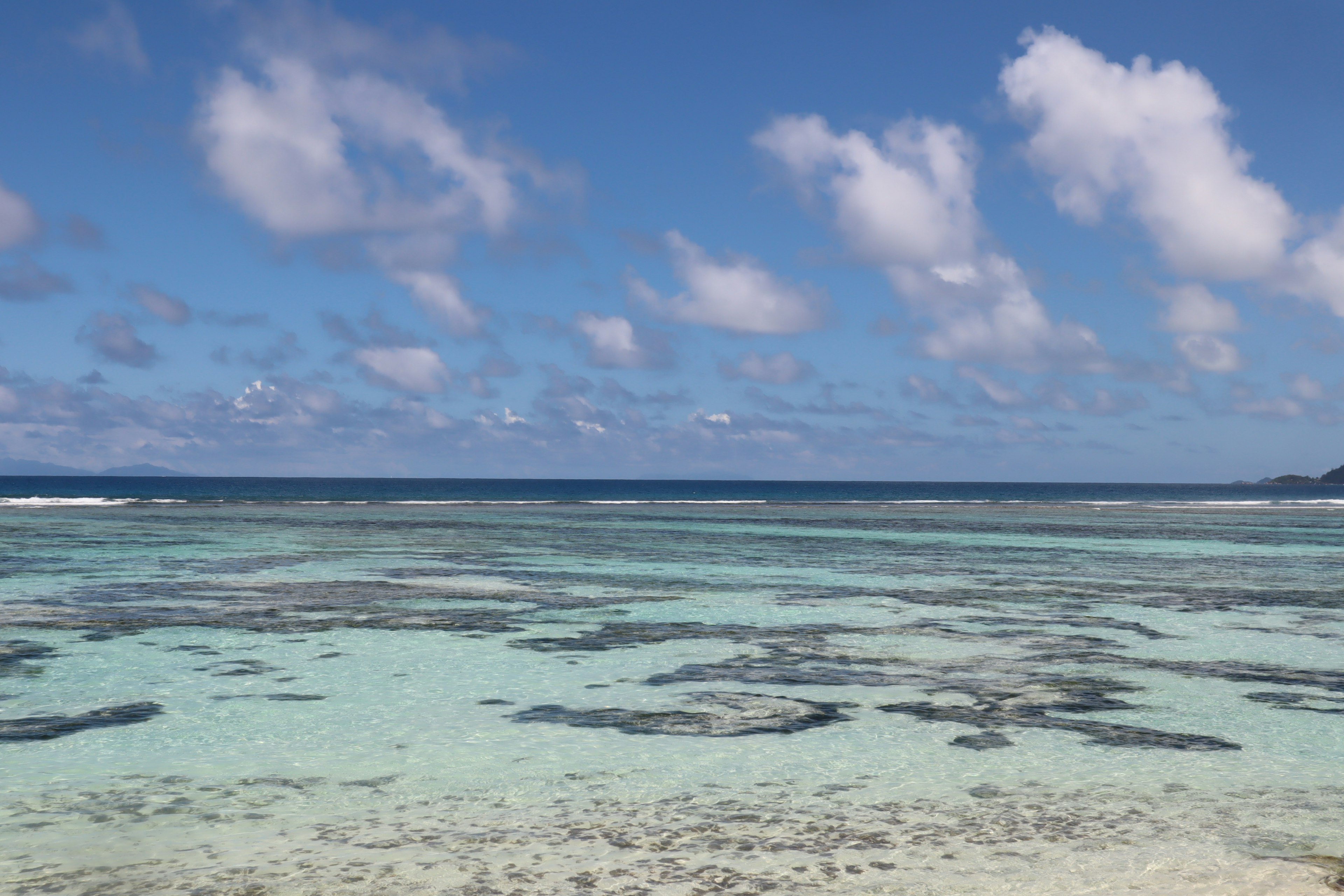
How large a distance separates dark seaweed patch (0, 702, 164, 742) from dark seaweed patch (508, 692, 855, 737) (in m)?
3.27

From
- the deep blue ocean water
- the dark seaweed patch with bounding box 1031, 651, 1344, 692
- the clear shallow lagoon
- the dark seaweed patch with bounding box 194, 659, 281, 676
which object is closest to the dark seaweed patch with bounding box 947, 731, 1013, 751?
the clear shallow lagoon

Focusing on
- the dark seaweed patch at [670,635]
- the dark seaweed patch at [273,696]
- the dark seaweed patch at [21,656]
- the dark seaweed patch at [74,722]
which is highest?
the dark seaweed patch at [21,656]

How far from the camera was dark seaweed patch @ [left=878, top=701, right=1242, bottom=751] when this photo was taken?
8250 mm

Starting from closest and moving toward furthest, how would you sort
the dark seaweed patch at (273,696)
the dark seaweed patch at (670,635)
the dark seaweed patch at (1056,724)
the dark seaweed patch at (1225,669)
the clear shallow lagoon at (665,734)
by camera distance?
the clear shallow lagoon at (665,734) < the dark seaweed patch at (1056,724) < the dark seaweed patch at (273,696) < the dark seaweed patch at (1225,669) < the dark seaweed patch at (670,635)

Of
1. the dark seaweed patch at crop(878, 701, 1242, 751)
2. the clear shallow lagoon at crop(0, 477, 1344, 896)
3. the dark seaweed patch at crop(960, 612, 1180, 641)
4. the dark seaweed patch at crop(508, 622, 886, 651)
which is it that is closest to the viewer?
the clear shallow lagoon at crop(0, 477, 1344, 896)

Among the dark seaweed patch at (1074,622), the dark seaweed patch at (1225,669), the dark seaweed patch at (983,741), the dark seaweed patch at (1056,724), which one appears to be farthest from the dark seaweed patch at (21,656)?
the dark seaweed patch at (1074,622)

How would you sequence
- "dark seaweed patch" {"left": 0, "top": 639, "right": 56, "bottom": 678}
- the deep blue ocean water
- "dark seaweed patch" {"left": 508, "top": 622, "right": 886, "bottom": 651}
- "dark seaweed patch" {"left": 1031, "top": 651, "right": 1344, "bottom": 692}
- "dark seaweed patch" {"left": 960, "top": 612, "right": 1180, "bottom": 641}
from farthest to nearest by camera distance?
1. the deep blue ocean water
2. "dark seaweed patch" {"left": 960, "top": 612, "right": 1180, "bottom": 641}
3. "dark seaweed patch" {"left": 508, "top": 622, "right": 886, "bottom": 651}
4. "dark seaweed patch" {"left": 1031, "top": 651, "right": 1344, "bottom": 692}
5. "dark seaweed patch" {"left": 0, "top": 639, "right": 56, "bottom": 678}

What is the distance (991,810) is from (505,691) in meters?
5.24

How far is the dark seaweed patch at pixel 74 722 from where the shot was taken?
326 inches

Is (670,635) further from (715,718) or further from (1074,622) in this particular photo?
(1074,622)

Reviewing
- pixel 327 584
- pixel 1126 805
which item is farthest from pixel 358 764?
pixel 327 584

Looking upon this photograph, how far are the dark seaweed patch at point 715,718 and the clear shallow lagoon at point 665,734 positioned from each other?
0.15 feet

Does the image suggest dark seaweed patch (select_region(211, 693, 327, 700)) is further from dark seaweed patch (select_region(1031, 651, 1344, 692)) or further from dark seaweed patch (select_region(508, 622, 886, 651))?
dark seaweed patch (select_region(1031, 651, 1344, 692))

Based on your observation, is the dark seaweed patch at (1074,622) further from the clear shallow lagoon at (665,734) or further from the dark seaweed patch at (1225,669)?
the dark seaweed patch at (1225,669)
